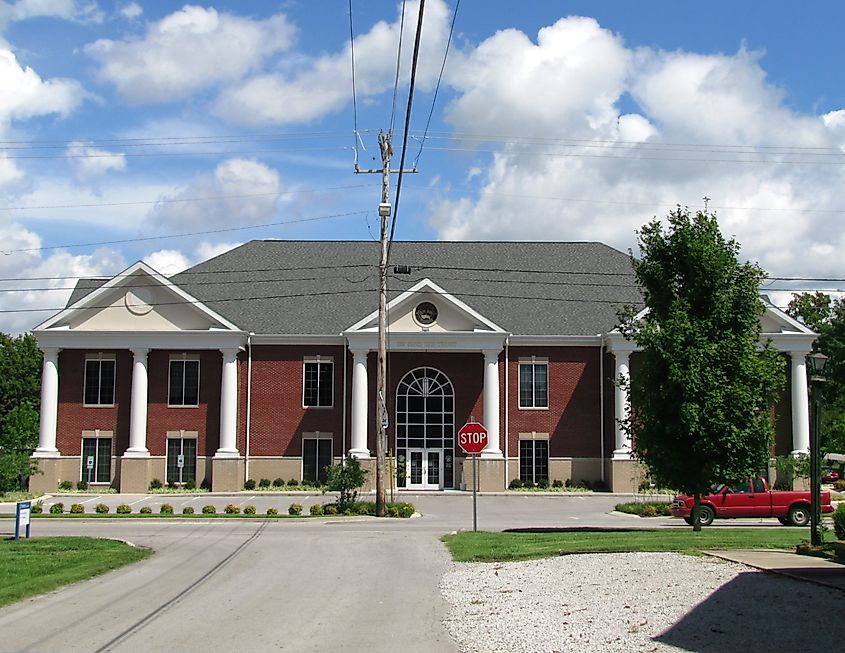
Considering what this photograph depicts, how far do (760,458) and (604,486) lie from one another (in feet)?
77.7

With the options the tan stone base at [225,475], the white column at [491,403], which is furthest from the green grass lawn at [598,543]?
the tan stone base at [225,475]

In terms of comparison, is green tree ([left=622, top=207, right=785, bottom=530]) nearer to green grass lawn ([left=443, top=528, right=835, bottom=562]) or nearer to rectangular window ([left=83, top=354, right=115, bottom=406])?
green grass lawn ([left=443, top=528, right=835, bottom=562])

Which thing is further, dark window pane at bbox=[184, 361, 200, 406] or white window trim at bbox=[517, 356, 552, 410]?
white window trim at bbox=[517, 356, 552, 410]

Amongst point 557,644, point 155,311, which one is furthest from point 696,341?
point 155,311

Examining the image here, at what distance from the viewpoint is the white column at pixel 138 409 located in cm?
4516

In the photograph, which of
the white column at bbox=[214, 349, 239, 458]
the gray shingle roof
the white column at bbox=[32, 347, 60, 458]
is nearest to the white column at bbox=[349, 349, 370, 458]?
the gray shingle roof

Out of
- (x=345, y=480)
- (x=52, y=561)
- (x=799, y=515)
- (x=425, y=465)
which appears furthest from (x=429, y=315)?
(x=52, y=561)

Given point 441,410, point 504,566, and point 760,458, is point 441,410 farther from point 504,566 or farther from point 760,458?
point 504,566

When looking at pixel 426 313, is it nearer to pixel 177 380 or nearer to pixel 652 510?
pixel 177 380

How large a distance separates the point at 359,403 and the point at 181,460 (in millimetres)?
8774

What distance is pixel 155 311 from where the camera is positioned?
45.9 metres

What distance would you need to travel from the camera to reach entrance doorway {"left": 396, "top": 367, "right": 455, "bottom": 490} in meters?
47.0

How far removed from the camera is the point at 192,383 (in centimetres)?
4656

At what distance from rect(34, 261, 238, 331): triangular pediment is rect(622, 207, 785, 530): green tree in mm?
26291
